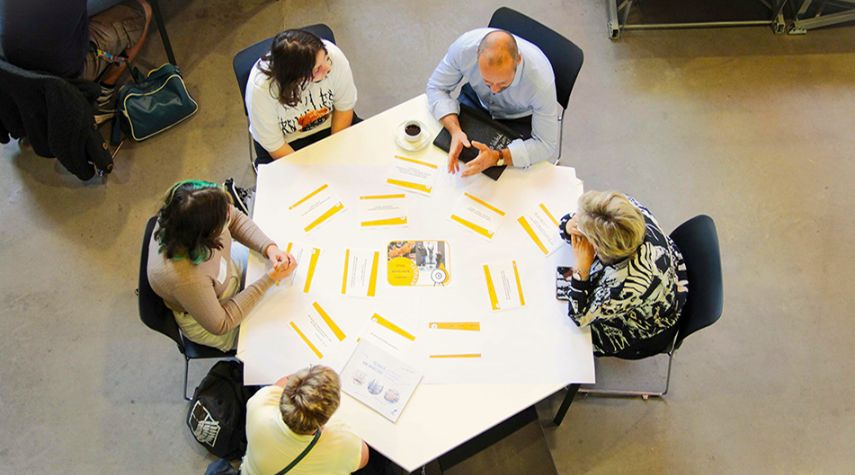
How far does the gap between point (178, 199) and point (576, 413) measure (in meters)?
2.00

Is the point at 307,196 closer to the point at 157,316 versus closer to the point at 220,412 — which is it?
the point at 157,316

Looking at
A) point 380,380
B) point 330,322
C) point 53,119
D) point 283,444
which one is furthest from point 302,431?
point 53,119

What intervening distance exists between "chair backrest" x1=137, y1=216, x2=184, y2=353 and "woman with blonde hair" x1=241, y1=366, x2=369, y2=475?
55cm

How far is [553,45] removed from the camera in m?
2.99

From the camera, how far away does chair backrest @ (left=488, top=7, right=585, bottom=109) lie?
9.71 ft

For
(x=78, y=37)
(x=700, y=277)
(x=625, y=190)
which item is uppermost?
(x=78, y=37)

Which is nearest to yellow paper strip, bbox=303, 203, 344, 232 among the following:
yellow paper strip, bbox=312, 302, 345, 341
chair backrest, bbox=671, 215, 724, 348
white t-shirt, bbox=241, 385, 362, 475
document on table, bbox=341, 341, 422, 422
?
yellow paper strip, bbox=312, 302, 345, 341

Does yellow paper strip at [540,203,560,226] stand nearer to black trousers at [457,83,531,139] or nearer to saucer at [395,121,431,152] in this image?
black trousers at [457,83,531,139]

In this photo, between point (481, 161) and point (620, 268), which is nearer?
point (620, 268)

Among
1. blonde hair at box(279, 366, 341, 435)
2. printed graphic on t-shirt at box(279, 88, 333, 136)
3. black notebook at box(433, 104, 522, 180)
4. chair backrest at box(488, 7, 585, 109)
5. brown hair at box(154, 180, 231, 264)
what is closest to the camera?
blonde hair at box(279, 366, 341, 435)

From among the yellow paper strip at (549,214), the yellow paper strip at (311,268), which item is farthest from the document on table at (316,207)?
the yellow paper strip at (549,214)

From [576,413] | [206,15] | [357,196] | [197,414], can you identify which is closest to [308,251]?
[357,196]

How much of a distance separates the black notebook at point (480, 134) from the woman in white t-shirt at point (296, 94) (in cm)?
50

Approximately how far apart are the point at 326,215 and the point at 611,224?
1.09 m
